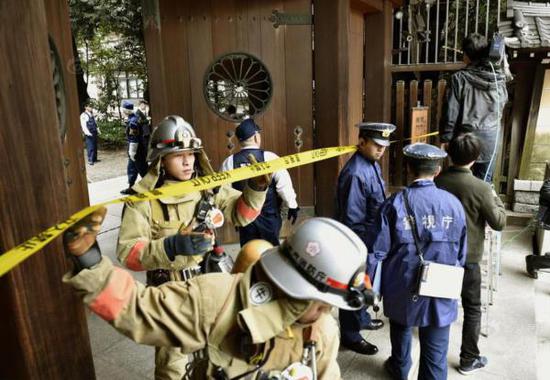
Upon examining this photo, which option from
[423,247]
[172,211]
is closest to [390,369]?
[423,247]

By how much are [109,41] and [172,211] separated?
61.2 feet

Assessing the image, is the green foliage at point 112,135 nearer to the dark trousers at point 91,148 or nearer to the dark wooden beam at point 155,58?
the dark trousers at point 91,148

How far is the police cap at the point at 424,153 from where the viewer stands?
2924mm

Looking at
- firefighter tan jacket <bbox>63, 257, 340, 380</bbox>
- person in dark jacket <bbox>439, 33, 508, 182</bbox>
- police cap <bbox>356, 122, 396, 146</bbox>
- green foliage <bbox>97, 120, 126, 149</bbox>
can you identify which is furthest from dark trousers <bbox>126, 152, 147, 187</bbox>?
green foliage <bbox>97, 120, 126, 149</bbox>

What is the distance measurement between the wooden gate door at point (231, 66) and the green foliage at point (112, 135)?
50.0 ft

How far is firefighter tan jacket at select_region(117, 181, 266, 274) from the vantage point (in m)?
2.48

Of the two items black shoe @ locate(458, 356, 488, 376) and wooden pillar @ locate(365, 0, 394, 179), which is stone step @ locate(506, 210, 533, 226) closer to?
wooden pillar @ locate(365, 0, 394, 179)

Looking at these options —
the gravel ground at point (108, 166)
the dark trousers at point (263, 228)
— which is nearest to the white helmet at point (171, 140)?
the dark trousers at point (263, 228)

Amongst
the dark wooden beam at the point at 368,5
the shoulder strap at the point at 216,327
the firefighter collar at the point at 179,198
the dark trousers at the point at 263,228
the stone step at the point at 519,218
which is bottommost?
the stone step at the point at 519,218

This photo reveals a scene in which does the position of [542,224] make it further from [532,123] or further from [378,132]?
[532,123]

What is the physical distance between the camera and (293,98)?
5918 millimetres

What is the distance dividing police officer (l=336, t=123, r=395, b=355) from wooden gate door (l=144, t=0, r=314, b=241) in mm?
2366

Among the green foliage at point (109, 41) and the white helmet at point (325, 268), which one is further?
the green foliage at point (109, 41)

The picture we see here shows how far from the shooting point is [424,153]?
2969 mm
